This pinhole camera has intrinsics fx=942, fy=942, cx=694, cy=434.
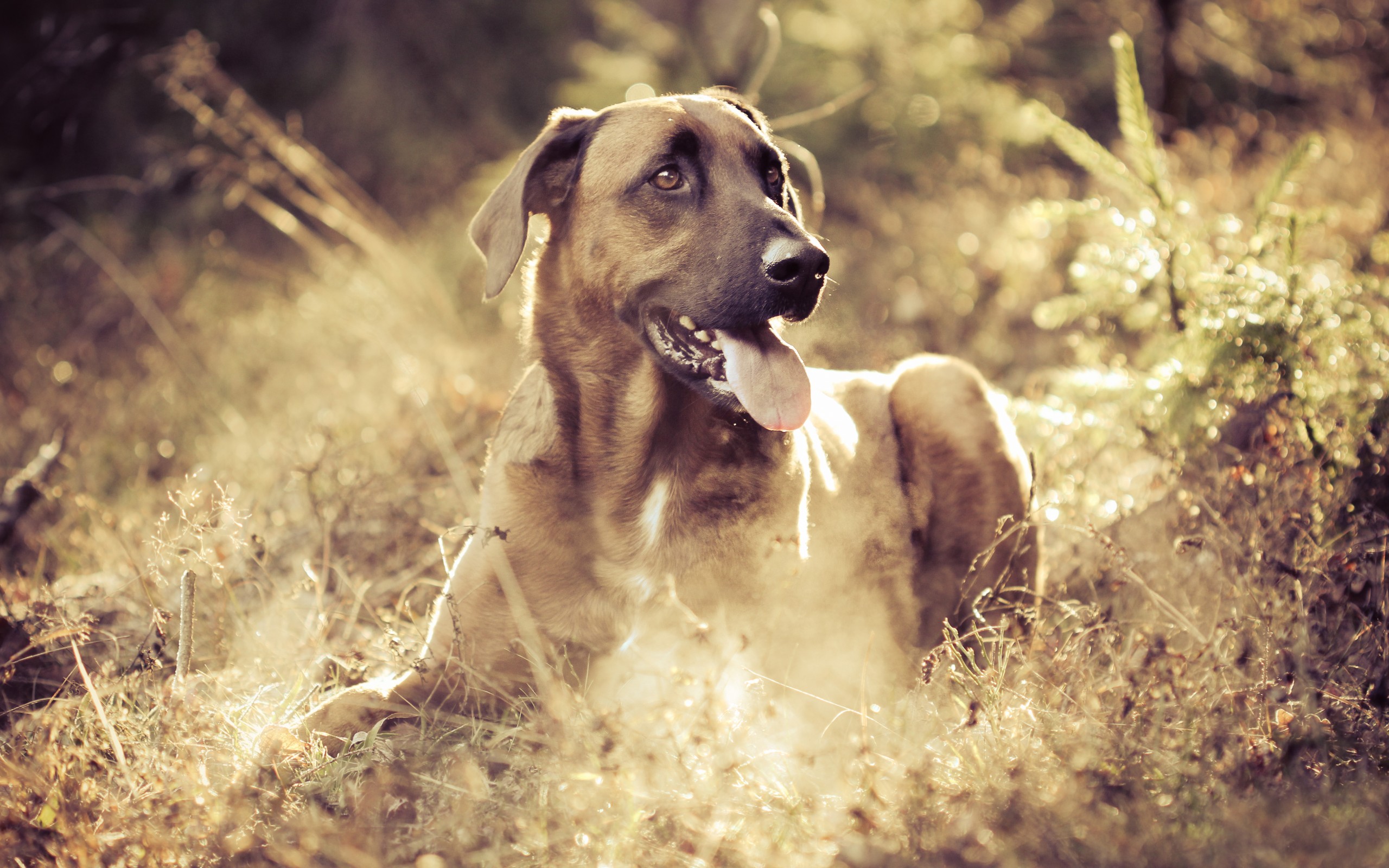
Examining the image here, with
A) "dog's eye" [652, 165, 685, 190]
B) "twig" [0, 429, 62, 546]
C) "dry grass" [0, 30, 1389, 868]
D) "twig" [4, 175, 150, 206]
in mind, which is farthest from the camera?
"twig" [4, 175, 150, 206]

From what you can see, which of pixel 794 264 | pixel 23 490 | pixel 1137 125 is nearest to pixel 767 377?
pixel 794 264

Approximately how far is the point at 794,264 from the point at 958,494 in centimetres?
152

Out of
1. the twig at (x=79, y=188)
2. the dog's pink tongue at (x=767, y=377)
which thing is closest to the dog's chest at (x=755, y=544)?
the dog's pink tongue at (x=767, y=377)

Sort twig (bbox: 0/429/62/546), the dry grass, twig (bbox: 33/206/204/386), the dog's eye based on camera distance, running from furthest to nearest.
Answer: twig (bbox: 33/206/204/386), twig (bbox: 0/429/62/546), the dog's eye, the dry grass

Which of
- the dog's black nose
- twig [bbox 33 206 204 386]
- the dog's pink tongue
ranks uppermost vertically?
the dog's black nose

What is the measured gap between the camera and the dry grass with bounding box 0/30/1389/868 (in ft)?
7.14

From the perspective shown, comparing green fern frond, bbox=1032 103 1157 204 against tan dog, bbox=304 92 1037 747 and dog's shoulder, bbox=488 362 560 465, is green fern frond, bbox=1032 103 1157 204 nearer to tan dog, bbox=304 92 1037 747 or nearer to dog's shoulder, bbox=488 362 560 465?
tan dog, bbox=304 92 1037 747

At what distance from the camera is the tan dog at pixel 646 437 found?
292 centimetres

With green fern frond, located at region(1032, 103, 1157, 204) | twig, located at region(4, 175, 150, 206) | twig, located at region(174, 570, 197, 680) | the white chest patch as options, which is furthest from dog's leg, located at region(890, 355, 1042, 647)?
twig, located at region(4, 175, 150, 206)

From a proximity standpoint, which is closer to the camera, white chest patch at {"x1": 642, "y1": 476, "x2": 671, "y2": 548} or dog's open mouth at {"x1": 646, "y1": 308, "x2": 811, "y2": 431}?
dog's open mouth at {"x1": 646, "y1": 308, "x2": 811, "y2": 431}

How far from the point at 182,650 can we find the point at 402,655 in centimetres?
61

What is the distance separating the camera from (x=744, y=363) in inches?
115

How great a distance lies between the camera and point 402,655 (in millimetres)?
2895

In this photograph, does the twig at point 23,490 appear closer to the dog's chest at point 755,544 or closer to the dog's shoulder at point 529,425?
the dog's shoulder at point 529,425
